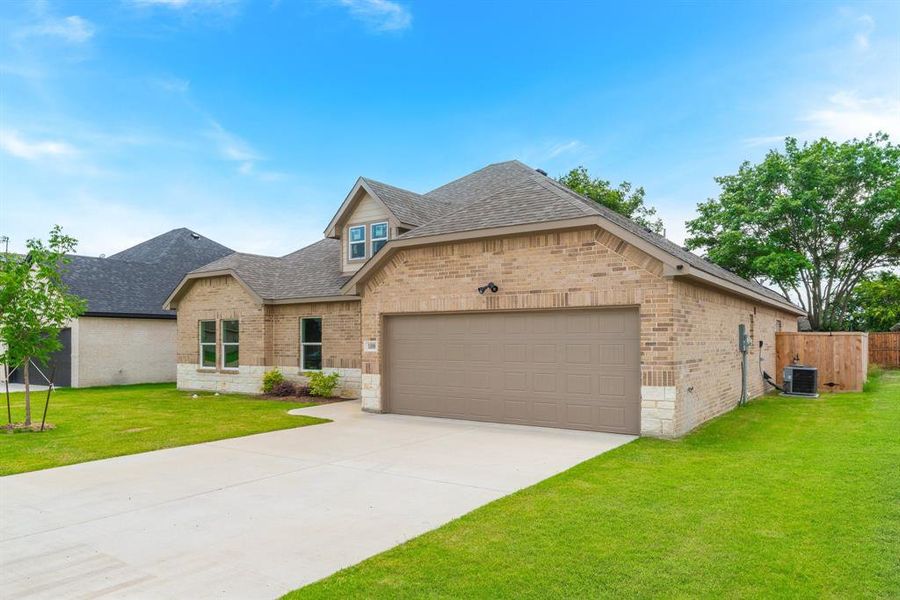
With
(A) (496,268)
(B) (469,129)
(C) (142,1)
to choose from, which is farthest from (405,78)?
(A) (496,268)

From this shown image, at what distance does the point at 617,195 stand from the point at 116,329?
2629 cm

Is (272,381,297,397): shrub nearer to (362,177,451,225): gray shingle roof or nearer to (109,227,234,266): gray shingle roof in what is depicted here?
(362,177,451,225): gray shingle roof

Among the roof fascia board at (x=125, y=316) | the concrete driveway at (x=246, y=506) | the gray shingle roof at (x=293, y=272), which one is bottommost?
the concrete driveway at (x=246, y=506)

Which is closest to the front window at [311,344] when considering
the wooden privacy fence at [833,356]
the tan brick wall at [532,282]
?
the tan brick wall at [532,282]

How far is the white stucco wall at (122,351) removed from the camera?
21.4 m

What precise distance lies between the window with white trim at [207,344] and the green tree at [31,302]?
26.3 ft

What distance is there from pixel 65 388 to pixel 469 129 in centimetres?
1900

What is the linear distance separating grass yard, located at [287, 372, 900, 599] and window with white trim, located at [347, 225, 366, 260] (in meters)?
11.6

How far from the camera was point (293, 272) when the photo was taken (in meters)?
19.9

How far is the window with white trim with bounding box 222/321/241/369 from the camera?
1928cm

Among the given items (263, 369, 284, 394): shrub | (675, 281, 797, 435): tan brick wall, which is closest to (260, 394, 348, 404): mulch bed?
(263, 369, 284, 394): shrub

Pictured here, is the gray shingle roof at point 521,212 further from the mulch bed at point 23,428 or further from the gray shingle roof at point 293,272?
the mulch bed at point 23,428

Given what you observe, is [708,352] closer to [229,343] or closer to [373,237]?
[373,237]

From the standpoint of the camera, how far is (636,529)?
512cm
